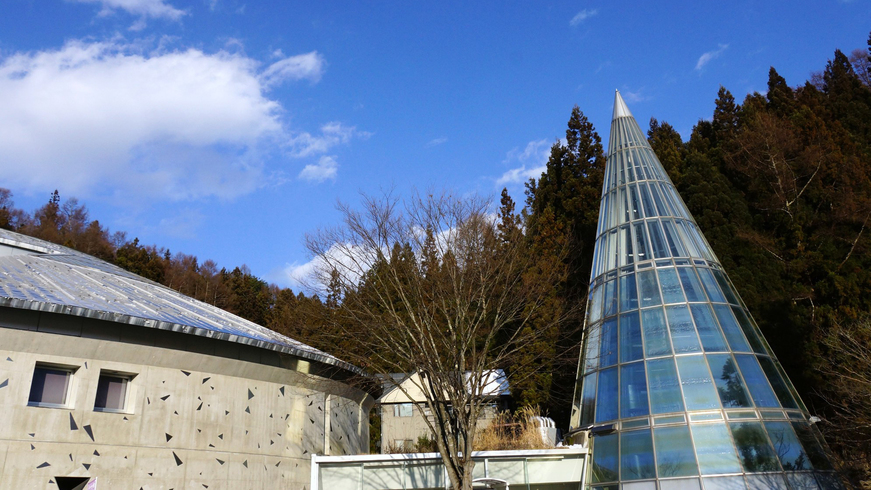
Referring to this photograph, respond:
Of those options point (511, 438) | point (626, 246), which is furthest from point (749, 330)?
point (511, 438)

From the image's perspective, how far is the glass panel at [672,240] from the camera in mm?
17266

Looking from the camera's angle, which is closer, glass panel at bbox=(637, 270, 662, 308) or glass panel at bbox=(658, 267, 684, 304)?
glass panel at bbox=(658, 267, 684, 304)

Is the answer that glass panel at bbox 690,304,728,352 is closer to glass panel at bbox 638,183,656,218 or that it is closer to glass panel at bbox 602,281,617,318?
glass panel at bbox 602,281,617,318

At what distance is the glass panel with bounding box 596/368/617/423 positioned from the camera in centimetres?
1463

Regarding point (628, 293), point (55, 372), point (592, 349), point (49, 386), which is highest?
point (628, 293)

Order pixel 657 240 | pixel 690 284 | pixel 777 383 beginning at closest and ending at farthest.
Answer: pixel 777 383
pixel 690 284
pixel 657 240

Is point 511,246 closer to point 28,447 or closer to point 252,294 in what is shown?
point 28,447

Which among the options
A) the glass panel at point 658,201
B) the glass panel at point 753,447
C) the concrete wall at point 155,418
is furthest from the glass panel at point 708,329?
the concrete wall at point 155,418

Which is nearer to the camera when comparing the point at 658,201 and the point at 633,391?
the point at 633,391

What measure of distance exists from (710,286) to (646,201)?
384 cm

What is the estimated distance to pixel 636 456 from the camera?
528 inches

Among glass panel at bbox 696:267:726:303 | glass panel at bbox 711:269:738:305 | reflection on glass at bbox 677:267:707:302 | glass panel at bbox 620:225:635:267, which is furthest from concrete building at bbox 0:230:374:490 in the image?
glass panel at bbox 711:269:738:305

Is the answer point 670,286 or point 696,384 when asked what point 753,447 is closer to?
point 696,384

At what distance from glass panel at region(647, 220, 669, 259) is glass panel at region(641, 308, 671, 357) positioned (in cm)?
217
